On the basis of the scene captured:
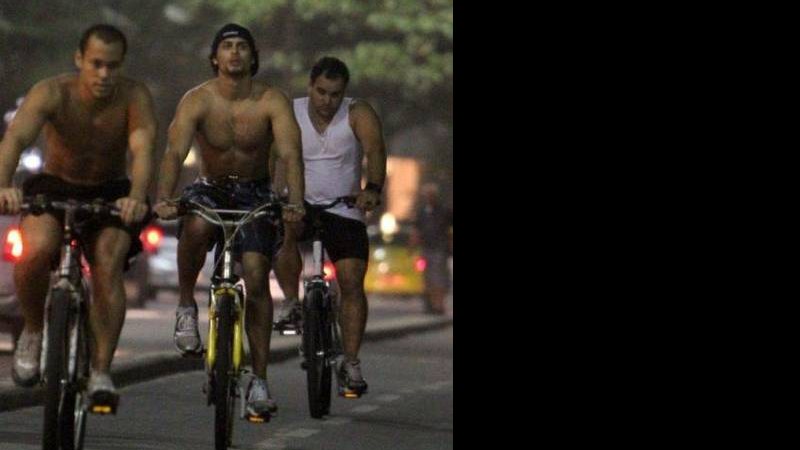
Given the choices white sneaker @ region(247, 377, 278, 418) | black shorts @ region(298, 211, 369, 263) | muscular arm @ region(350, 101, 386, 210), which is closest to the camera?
white sneaker @ region(247, 377, 278, 418)

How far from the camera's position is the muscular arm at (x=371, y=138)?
15.2 m

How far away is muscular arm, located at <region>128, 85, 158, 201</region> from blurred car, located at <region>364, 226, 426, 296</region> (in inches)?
1187

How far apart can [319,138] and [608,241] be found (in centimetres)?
278

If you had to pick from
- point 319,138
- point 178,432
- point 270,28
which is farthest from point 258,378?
point 270,28

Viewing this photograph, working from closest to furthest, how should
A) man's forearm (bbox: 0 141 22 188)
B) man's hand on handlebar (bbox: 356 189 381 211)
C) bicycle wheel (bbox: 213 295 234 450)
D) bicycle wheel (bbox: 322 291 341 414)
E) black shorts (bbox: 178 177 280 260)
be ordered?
man's forearm (bbox: 0 141 22 188) → bicycle wheel (bbox: 213 295 234 450) → black shorts (bbox: 178 177 280 260) → man's hand on handlebar (bbox: 356 189 381 211) → bicycle wheel (bbox: 322 291 341 414)

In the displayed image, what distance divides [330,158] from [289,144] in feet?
6.35

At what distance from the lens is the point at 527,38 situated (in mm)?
13016

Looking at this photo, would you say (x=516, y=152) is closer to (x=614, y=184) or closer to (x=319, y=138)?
(x=614, y=184)

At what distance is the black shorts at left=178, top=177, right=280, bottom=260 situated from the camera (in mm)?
13250

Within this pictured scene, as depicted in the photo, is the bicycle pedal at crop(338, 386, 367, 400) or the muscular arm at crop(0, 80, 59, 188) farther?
the bicycle pedal at crop(338, 386, 367, 400)

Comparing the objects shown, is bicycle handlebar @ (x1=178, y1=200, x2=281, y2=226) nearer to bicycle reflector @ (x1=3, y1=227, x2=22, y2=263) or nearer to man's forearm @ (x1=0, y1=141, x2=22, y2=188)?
man's forearm @ (x1=0, y1=141, x2=22, y2=188)

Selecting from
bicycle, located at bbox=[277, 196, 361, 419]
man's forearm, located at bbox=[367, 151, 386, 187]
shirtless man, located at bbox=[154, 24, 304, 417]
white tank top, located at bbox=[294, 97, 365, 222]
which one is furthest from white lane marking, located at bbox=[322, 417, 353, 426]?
shirtless man, located at bbox=[154, 24, 304, 417]

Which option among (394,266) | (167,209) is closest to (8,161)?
(167,209)

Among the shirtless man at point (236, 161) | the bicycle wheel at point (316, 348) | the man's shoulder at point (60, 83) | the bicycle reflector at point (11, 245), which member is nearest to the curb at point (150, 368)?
the bicycle reflector at point (11, 245)
